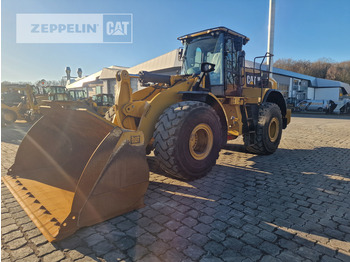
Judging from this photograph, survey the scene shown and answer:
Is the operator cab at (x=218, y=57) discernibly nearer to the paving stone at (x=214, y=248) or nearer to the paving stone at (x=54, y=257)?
the paving stone at (x=214, y=248)

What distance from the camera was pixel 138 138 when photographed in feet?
9.20

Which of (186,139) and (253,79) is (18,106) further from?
(186,139)

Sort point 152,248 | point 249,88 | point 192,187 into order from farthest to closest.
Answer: point 249,88 → point 192,187 → point 152,248

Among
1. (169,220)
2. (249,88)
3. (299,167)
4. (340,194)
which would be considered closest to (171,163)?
(169,220)

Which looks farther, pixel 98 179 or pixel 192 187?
pixel 192 187

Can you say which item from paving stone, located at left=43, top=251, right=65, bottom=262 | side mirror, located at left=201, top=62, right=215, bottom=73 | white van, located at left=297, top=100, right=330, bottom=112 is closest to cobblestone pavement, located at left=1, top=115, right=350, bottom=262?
paving stone, located at left=43, top=251, right=65, bottom=262

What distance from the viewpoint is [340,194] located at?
3.62 meters

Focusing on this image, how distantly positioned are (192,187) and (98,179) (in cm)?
178

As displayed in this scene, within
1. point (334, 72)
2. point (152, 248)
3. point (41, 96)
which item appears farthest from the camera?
point (334, 72)

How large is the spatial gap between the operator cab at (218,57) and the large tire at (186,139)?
1265mm

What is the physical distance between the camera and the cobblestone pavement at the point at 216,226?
2.21m

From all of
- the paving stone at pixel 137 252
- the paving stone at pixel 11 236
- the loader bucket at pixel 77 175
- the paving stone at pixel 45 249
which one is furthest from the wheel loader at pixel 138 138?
the paving stone at pixel 137 252

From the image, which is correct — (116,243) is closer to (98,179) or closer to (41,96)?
(98,179)

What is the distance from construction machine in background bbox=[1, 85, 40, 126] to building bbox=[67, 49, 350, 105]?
10278mm
